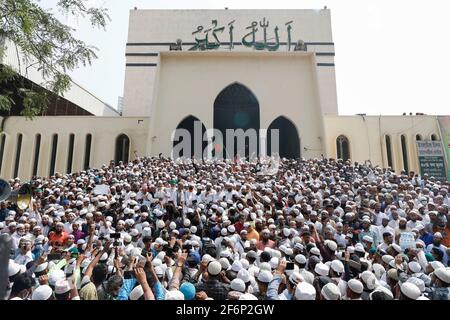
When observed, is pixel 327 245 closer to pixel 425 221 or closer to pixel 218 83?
pixel 425 221

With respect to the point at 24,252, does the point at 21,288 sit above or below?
below

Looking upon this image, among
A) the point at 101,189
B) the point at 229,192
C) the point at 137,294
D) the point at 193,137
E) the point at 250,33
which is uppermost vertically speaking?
the point at 250,33

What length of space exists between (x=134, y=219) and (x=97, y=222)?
2.42 ft

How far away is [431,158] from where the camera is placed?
1816cm

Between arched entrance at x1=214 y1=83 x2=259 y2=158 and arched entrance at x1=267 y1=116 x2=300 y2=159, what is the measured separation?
3.17ft

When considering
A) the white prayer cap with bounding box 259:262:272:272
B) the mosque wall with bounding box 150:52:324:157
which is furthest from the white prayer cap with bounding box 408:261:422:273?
the mosque wall with bounding box 150:52:324:157

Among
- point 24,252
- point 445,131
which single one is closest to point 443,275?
point 24,252

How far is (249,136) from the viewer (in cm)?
1883

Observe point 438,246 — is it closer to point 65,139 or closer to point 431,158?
point 431,158

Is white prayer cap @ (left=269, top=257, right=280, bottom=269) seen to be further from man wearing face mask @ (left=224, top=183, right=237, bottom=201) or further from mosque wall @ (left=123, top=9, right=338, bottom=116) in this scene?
mosque wall @ (left=123, top=9, right=338, bottom=116)

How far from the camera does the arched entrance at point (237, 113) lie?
18.8 m

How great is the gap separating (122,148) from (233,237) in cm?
1489
